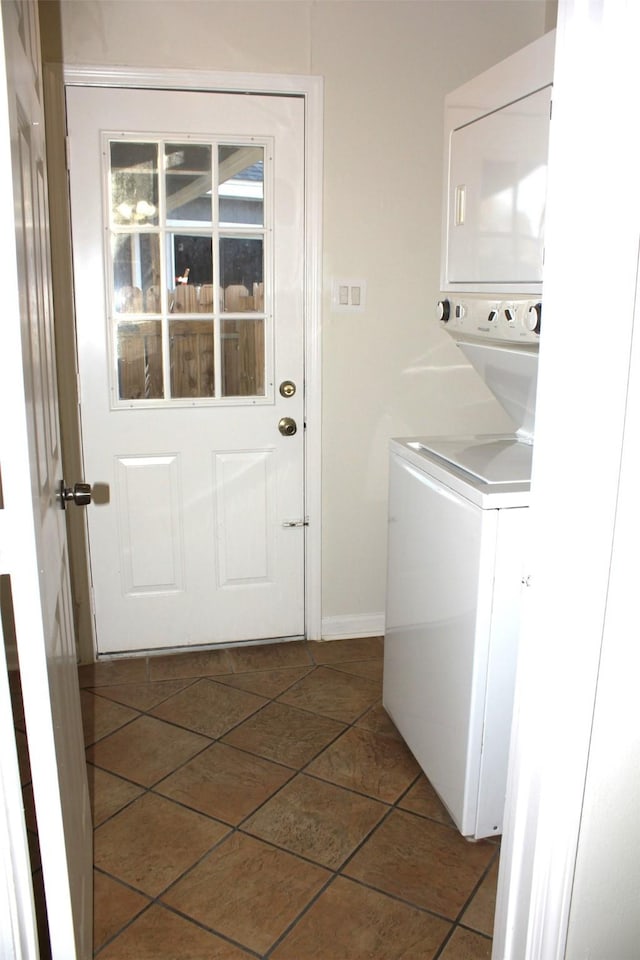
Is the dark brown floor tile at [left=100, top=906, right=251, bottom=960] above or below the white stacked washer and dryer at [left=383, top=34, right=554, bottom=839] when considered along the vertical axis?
below

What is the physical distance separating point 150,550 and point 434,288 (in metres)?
1.41

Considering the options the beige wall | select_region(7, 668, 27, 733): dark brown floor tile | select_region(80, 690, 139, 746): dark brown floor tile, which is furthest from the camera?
the beige wall

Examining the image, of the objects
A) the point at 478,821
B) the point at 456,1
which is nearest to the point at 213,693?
the point at 478,821

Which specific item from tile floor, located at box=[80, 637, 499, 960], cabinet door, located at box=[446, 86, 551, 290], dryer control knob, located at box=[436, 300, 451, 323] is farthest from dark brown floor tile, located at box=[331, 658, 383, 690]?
cabinet door, located at box=[446, 86, 551, 290]

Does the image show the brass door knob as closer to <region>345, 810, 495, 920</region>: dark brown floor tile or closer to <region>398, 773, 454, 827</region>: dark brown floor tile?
<region>345, 810, 495, 920</region>: dark brown floor tile

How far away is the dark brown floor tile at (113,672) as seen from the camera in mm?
2789

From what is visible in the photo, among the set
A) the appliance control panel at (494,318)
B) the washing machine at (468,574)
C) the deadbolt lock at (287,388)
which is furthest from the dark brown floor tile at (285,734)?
the appliance control panel at (494,318)

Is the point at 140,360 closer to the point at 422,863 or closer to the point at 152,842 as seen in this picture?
the point at 152,842

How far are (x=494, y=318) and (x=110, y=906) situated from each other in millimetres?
1582

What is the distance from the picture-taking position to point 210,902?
179cm

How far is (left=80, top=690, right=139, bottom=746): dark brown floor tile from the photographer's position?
8.09 ft

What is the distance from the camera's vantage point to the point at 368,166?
9.14ft

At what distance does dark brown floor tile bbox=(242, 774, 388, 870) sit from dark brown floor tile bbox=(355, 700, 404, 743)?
0.32m

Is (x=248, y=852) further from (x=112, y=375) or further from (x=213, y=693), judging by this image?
(x=112, y=375)
